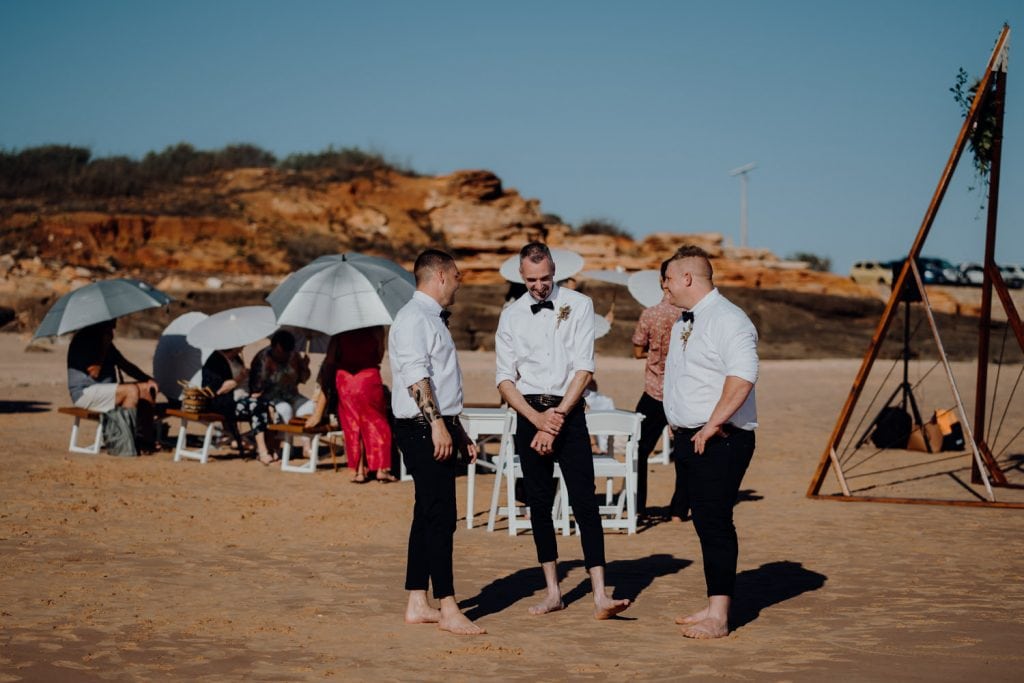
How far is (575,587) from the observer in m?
7.55

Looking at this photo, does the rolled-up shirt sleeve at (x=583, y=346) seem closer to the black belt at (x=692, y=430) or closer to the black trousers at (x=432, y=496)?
the black belt at (x=692, y=430)

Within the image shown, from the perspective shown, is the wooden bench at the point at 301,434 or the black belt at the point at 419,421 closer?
the black belt at the point at 419,421

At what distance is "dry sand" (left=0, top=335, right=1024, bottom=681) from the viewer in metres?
5.61

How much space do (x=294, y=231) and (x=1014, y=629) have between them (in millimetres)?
43399

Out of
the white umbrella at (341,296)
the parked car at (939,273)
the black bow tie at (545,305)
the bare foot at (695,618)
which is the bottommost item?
the bare foot at (695,618)

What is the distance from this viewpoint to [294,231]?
47.8 metres

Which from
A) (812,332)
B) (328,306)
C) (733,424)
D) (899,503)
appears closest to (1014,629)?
(733,424)

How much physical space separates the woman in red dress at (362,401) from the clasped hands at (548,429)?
226 inches

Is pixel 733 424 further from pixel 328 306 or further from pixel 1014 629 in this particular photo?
pixel 328 306

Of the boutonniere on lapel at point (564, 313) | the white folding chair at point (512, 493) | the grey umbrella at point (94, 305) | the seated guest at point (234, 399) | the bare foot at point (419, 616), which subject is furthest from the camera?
the seated guest at point (234, 399)

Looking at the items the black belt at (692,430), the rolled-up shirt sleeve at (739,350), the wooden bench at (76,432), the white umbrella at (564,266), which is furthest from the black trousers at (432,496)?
the wooden bench at (76,432)

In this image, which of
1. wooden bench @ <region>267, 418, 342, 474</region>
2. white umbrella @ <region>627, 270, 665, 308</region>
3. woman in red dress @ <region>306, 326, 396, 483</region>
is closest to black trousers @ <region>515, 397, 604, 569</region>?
woman in red dress @ <region>306, 326, 396, 483</region>

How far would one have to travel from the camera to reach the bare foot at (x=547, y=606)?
6695 millimetres

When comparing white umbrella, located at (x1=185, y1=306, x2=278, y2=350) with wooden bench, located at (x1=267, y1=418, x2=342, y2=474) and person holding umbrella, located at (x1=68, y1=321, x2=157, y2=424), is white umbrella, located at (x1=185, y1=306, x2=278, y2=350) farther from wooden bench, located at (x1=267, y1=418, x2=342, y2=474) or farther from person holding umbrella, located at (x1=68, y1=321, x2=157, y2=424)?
wooden bench, located at (x1=267, y1=418, x2=342, y2=474)
